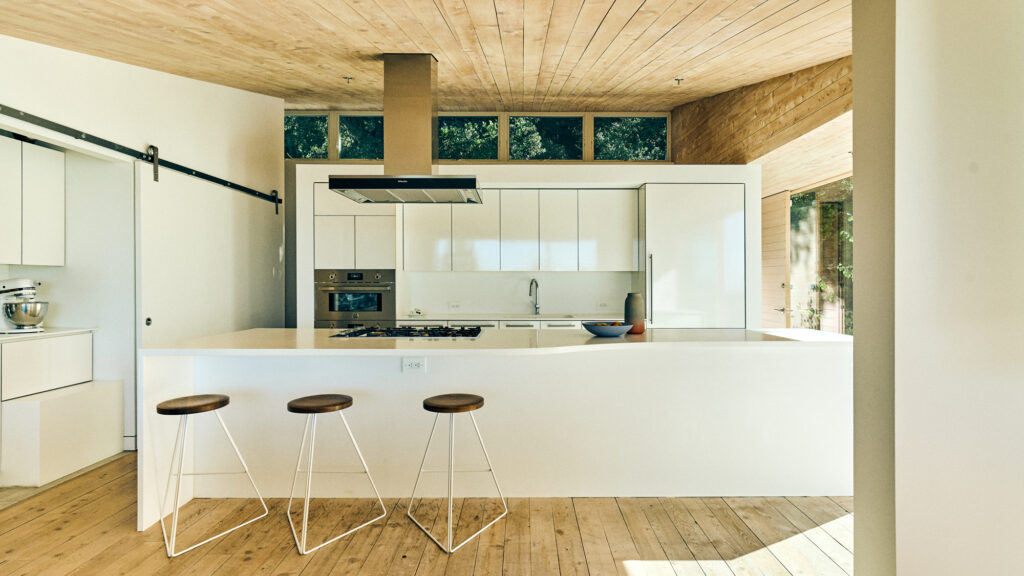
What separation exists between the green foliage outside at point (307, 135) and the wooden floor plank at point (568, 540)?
4475mm

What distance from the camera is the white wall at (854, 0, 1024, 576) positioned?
1.26m

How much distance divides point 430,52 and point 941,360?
345 centimetres

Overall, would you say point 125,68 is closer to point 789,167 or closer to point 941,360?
point 941,360

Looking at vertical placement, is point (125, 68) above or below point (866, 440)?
above

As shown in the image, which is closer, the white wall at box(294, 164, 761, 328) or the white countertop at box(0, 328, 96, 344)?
the white countertop at box(0, 328, 96, 344)

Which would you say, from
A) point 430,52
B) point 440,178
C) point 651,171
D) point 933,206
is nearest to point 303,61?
point 430,52

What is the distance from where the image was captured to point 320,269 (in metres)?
5.13

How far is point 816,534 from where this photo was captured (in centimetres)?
272

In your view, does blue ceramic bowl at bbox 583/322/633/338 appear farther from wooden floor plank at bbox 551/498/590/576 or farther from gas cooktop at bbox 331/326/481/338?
wooden floor plank at bbox 551/498/590/576

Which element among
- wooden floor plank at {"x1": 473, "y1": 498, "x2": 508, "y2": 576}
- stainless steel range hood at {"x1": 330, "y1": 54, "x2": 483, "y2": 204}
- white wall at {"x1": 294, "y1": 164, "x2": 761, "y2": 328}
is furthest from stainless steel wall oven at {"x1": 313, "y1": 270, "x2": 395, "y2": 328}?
wooden floor plank at {"x1": 473, "y1": 498, "x2": 508, "y2": 576}

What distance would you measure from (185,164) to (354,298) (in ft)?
5.67

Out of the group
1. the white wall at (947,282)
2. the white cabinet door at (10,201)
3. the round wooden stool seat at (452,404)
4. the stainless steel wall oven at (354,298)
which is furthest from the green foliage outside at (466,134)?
the white wall at (947,282)

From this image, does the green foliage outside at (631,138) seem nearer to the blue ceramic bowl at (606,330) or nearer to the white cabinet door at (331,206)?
the white cabinet door at (331,206)

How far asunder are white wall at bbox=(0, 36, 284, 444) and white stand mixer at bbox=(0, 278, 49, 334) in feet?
1.79
